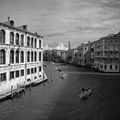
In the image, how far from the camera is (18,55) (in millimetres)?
31625

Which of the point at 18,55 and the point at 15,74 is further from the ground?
the point at 18,55

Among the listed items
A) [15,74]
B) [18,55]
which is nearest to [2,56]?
[18,55]

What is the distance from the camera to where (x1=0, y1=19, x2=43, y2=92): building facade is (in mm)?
26844

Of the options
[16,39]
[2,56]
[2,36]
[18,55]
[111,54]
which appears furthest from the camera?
[111,54]

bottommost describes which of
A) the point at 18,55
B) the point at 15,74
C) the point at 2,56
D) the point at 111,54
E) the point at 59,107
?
the point at 59,107

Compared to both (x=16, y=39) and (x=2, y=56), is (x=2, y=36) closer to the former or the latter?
(x=2, y=56)

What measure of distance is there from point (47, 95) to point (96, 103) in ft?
34.7

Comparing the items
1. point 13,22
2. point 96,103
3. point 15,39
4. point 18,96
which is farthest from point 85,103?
point 13,22

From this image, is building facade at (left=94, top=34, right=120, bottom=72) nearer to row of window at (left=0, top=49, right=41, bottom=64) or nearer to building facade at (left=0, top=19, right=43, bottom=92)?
building facade at (left=0, top=19, right=43, bottom=92)

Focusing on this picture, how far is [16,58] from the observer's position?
31250mm

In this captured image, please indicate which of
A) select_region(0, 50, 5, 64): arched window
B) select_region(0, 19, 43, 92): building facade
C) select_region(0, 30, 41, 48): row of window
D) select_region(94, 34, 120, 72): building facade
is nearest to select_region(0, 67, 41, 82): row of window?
select_region(0, 19, 43, 92): building facade

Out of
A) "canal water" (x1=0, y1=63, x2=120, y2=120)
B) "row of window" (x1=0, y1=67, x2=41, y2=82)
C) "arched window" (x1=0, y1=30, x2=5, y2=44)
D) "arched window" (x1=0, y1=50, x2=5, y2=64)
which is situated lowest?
"canal water" (x1=0, y1=63, x2=120, y2=120)

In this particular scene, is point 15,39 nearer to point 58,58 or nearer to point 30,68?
point 30,68

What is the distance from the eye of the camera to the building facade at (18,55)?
2684 centimetres
